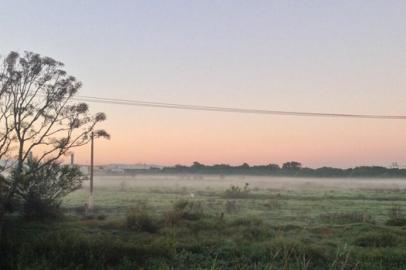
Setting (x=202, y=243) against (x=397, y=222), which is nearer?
(x=202, y=243)

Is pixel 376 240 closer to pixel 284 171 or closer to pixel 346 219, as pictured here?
pixel 346 219

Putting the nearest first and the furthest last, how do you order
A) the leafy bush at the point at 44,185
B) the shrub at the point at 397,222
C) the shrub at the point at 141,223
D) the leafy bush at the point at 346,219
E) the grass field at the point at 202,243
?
1. the grass field at the point at 202,243
2. the shrub at the point at 141,223
3. the leafy bush at the point at 44,185
4. the shrub at the point at 397,222
5. the leafy bush at the point at 346,219

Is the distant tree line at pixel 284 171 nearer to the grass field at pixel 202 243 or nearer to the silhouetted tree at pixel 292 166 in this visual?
the silhouetted tree at pixel 292 166

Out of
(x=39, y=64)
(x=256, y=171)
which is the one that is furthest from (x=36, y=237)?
(x=256, y=171)

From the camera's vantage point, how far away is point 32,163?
3155 centimetres

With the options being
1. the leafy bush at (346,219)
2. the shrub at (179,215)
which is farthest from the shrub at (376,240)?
the shrub at (179,215)

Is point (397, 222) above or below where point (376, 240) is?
above

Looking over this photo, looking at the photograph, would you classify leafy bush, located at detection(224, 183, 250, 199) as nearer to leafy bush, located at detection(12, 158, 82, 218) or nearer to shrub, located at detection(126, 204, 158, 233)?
leafy bush, located at detection(12, 158, 82, 218)

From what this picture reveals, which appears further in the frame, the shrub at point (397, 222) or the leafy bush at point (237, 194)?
the leafy bush at point (237, 194)

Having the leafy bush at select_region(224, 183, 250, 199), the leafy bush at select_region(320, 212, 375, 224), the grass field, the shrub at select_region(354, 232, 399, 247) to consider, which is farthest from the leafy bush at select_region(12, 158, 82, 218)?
the leafy bush at select_region(224, 183, 250, 199)

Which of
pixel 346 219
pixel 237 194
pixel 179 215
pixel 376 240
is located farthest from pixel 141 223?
pixel 237 194

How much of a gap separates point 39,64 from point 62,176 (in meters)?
7.33

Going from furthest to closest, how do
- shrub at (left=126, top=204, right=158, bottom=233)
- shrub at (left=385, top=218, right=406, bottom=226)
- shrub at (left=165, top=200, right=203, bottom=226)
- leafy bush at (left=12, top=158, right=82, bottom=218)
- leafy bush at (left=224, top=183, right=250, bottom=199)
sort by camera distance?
leafy bush at (left=224, top=183, right=250, bottom=199)
shrub at (left=385, top=218, right=406, bottom=226)
leafy bush at (left=12, top=158, right=82, bottom=218)
shrub at (left=165, top=200, right=203, bottom=226)
shrub at (left=126, top=204, right=158, bottom=233)

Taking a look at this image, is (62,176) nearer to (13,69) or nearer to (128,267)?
(13,69)
